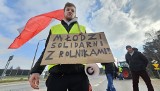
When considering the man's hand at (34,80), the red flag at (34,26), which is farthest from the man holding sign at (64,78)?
the red flag at (34,26)

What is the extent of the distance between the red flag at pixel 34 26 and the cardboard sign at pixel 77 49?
2155 mm

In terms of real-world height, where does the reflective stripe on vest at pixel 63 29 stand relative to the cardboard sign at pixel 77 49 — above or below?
above

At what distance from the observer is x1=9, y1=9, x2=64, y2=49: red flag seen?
6.14 meters

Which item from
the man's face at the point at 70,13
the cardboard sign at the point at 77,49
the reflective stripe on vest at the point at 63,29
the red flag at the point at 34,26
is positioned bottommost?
the cardboard sign at the point at 77,49

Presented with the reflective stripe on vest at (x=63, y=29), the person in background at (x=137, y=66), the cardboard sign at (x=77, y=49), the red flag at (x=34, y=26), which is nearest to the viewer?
the cardboard sign at (x=77, y=49)

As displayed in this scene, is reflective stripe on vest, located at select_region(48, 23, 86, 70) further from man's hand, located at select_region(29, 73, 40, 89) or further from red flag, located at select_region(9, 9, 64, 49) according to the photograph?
red flag, located at select_region(9, 9, 64, 49)

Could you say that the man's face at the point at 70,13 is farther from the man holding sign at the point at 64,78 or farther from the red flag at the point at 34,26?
the red flag at the point at 34,26

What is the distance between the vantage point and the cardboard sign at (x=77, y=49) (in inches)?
150

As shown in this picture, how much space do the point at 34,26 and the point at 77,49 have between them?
2.62 meters

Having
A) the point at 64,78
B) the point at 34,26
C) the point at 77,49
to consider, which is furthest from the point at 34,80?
the point at 34,26

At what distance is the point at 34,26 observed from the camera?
6.37 metres

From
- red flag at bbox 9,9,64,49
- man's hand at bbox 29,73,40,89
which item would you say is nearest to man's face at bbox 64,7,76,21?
man's hand at bbox 29,73,40,89

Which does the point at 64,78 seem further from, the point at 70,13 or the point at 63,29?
the point at 70,13

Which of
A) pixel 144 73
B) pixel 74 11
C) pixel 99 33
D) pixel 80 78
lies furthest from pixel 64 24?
pixel 144 73
